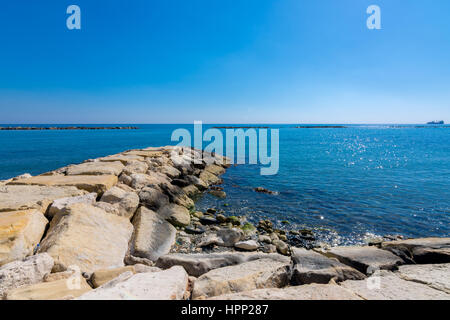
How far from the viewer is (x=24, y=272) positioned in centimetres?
286

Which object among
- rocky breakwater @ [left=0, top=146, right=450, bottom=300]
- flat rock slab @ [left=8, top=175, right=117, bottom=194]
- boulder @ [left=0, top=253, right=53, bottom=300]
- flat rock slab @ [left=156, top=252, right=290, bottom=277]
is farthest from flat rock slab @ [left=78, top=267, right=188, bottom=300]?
flat rock slab @ [left=8, top=175, right=117, bottom=194]

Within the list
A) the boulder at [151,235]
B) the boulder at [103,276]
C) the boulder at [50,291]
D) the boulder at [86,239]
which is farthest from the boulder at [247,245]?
the boulder at [50,291]

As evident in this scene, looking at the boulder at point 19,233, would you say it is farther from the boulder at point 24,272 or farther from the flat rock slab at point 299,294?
the flat rock slab at point 299,294

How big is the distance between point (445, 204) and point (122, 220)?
12815 mm

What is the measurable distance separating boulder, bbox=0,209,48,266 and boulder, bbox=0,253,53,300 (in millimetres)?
473

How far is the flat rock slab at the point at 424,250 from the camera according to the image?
13.7 feet

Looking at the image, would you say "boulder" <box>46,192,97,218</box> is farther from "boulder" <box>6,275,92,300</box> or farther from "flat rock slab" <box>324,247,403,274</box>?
"flat rock slab" <box>324,247,403,274</box>

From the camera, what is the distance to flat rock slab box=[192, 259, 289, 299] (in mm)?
3010

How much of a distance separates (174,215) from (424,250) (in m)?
6.24

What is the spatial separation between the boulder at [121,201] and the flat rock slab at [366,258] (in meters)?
4.88

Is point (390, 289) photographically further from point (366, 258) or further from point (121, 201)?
point (121, 201)
